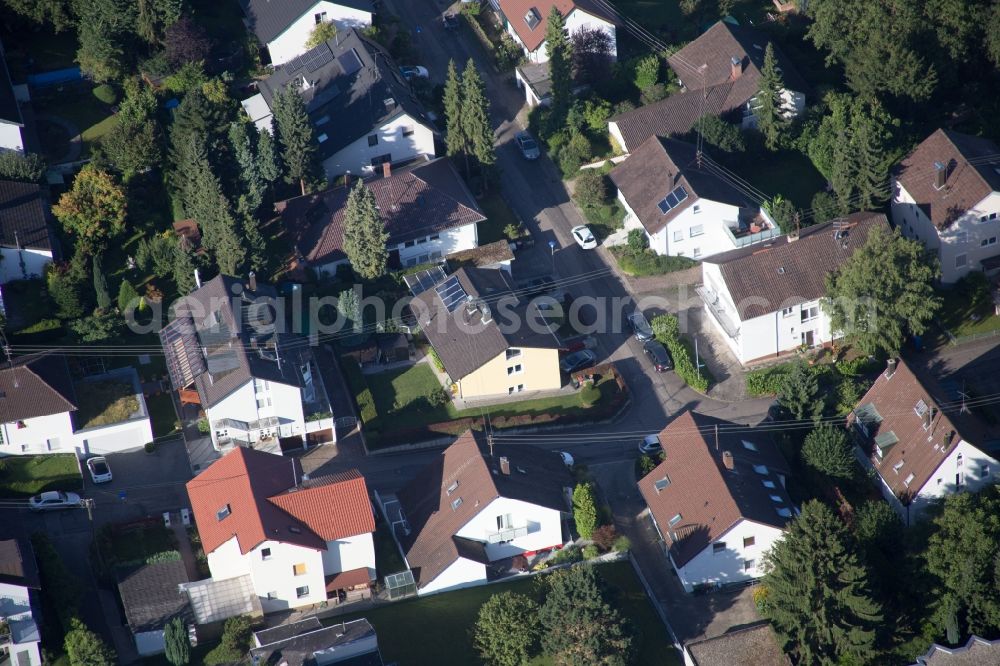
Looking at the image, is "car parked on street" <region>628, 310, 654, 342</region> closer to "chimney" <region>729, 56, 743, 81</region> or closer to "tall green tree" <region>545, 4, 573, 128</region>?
"tall green tree" <region>545, 4, 573, 128</region>

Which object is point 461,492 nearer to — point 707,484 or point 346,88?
point 707,484

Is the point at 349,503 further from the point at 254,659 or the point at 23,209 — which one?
the point at 23,209

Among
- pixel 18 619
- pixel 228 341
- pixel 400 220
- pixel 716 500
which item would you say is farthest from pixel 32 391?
pixel 716 500

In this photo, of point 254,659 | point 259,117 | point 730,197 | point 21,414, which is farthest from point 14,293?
point 730,197

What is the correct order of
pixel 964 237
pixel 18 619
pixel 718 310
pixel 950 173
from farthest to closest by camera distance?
pixel 950 173 < pixel 718 310 < pixel 964 237 < pixel 18 619

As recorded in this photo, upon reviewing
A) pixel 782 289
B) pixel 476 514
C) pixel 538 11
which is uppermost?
pixel 538 11
